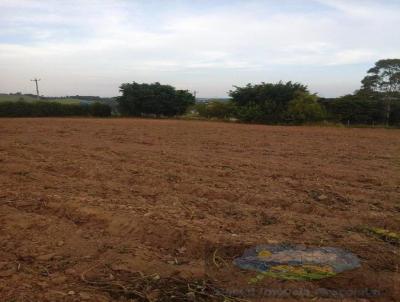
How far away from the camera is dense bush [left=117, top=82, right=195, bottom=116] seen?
3334 cm

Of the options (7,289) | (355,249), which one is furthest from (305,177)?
(7,289)

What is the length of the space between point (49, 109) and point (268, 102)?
1657 centimetres

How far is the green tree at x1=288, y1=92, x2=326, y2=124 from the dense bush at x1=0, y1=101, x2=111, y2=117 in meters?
15.3

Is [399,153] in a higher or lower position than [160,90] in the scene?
lower

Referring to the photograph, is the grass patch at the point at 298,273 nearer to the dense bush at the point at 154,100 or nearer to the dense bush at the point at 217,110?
the dense bush at the point at 217,110

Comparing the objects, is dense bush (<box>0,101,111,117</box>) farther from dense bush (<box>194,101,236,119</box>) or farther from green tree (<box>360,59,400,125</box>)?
green tree (<box>360,59,400,125</box>)

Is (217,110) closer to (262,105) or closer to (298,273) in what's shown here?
(262,105)

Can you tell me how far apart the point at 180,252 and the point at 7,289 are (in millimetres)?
1452

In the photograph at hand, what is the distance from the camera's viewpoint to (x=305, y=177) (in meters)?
7.10

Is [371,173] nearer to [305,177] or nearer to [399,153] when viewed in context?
[305,177]

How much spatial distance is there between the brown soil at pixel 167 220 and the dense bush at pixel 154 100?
2499 centimetres

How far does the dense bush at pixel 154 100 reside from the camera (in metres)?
33.3

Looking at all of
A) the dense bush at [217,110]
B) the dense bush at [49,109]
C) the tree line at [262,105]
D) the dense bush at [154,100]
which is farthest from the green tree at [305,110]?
the dense bush at [49,109]

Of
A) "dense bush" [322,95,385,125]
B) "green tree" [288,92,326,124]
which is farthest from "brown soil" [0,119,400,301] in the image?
"dense bush" [322,95,385,125]
